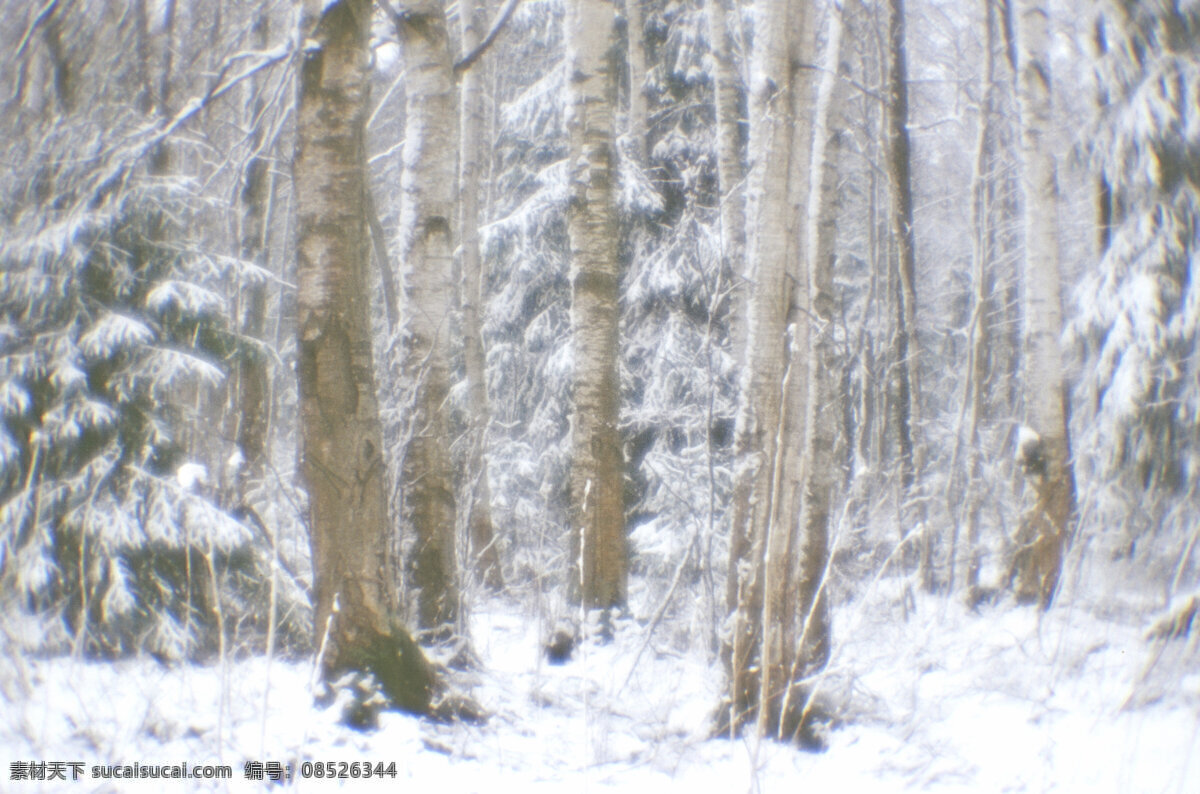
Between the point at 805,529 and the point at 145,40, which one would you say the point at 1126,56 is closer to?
the point at 805,529

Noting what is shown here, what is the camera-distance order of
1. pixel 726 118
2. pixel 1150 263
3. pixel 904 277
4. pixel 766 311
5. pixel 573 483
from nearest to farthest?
pixel 766 311, pixel 1150 263, pixel 573 483, pixel 726 118, pixel 904 277

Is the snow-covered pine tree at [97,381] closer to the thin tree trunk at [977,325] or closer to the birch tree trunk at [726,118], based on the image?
the birch tree trunk at [726,118]

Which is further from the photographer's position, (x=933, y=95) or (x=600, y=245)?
(x=933, y=95)

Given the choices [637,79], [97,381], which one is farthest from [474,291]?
[97,381]

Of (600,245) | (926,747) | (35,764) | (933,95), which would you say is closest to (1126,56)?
(600,245)

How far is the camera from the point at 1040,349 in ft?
22.3

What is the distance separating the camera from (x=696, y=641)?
17.0 ft

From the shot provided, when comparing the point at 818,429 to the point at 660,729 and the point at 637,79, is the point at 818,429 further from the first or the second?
the point at 637,79

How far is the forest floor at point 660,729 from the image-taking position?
2951 millimetres

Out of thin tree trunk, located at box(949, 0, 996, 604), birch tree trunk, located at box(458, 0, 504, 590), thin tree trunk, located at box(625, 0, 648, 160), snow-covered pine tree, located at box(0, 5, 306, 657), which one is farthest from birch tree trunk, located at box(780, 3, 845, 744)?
birch tree trunk, located at box(458, 0, 504, 590)

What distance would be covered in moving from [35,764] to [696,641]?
147 inches

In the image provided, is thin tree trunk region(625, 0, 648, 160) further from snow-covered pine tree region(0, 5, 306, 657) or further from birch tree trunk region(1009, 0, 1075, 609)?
snow-covered pine tree region(0, 5, 306, 657)


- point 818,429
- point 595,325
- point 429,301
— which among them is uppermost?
point 429,301

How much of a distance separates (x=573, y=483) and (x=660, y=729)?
2.28m
